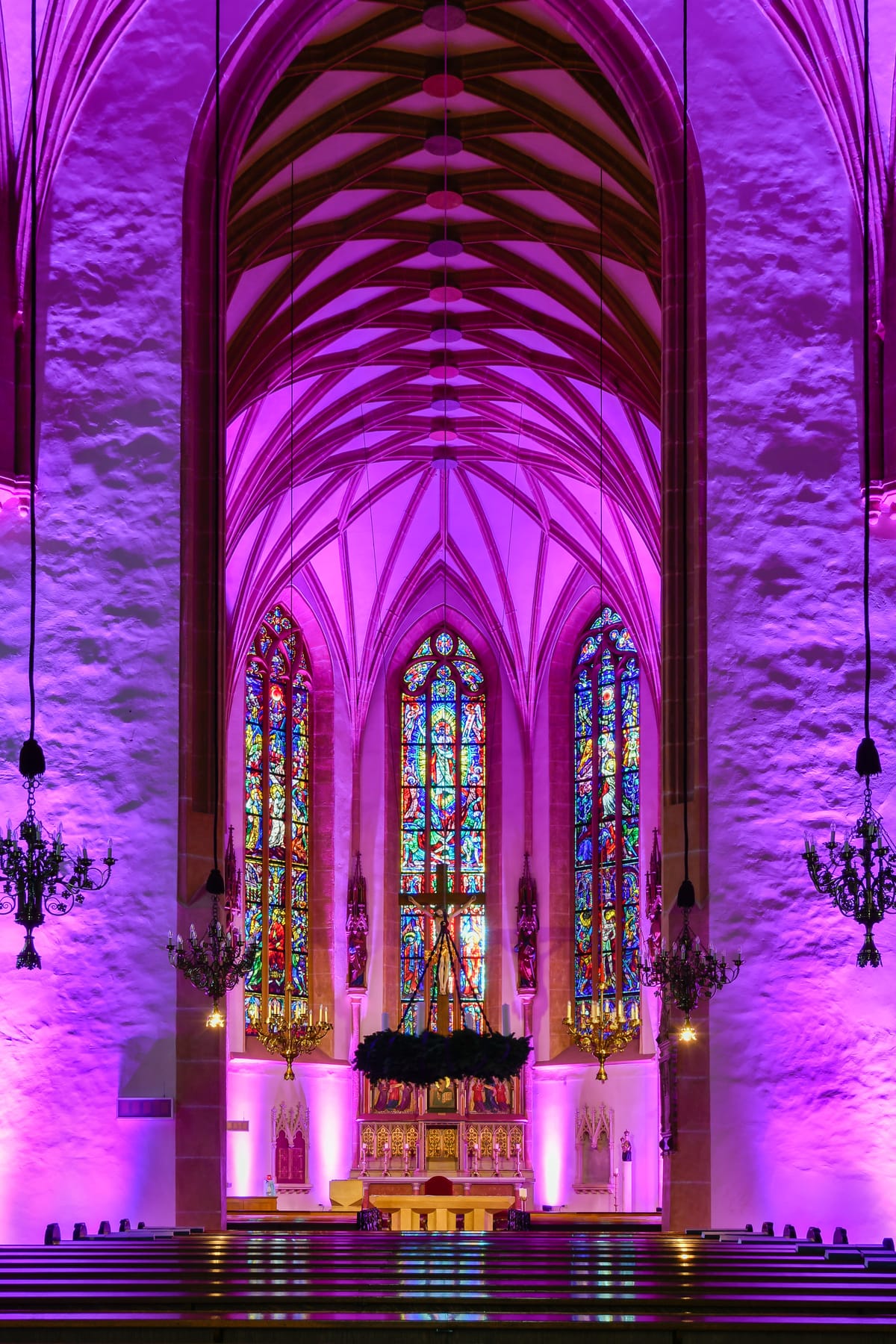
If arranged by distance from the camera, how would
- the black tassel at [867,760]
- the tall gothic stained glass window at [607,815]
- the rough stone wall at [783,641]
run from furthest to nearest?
the tall gothic stained glass window at [607,815], the rough stone wall at [783,641], the black tassel at [867,760]

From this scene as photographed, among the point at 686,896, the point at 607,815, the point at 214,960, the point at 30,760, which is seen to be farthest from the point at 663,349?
the point at 607,815

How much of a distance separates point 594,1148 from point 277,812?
25.3 feet

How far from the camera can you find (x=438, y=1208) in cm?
2195

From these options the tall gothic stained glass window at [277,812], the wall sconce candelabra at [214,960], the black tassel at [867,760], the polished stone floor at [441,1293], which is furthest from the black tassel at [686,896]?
the tall gothic stained glass window at [277,812]

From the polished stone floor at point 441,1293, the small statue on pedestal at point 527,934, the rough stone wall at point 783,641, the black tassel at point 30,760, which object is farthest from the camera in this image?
the small statue on pedestal at point 527,934

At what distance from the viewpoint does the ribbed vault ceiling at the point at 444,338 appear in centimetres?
1903

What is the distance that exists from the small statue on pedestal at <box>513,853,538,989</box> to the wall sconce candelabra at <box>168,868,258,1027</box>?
48.2ft

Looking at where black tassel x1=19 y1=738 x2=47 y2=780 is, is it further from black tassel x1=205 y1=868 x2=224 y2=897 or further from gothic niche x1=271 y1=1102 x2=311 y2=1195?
gothic niche x1=271 y1=1102 x2=311 y2=1195

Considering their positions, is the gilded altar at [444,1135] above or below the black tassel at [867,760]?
below

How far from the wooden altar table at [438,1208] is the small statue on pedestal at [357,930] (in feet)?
22.1

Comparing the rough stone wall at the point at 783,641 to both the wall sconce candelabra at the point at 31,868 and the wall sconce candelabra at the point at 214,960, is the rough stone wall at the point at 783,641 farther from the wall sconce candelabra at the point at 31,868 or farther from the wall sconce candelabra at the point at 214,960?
the wall sconce candelabra at the point at 31,868

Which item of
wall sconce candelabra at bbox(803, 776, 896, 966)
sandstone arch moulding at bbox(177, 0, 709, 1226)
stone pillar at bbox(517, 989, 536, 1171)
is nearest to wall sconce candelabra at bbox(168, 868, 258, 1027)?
sandstone arch moulding at bbox(177, 0, 709, 1226)

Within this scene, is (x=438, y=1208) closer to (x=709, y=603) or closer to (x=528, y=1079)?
(x=528, y=1079)

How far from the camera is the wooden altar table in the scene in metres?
21.8
